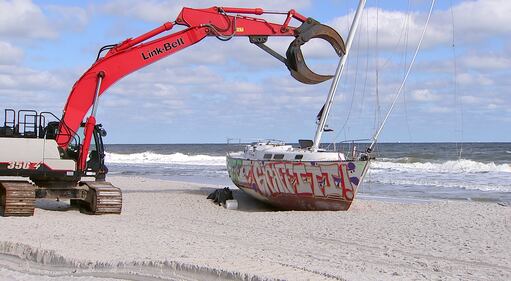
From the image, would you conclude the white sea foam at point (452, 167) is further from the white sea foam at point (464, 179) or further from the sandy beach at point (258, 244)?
the sandy beach at point (258, 244)

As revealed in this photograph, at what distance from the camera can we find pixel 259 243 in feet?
40.5

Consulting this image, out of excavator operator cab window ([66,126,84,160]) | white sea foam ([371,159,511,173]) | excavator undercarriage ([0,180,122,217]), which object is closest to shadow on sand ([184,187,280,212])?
excavator undercarriage ([0,180,122,217])

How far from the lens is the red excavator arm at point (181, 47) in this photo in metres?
16.3

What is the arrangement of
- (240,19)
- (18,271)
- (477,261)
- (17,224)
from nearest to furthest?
(18,271)
(477,261)
(17,224)
(240,19)

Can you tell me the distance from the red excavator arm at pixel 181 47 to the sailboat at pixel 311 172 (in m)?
1.16

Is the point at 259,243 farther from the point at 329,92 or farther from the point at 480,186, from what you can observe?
the point at 480,186

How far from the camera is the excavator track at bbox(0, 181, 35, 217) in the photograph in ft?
48.1

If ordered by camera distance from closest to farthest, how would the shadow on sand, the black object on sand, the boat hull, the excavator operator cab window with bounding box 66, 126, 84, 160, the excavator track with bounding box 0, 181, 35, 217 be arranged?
the excavator track with bounding box 0, 181, 35, 217, the excavator operator cab window with bounding box 66, 126, 84, 160, the boat hull, the shadow on sand, the black object on sand

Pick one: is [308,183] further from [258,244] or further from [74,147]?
[74,147]

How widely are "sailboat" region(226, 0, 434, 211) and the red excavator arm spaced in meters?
1.16

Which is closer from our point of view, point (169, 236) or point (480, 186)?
point (169, 236)

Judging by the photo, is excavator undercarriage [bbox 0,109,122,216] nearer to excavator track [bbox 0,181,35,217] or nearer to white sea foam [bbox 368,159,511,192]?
excavator track [bbox 0,181,35,217]

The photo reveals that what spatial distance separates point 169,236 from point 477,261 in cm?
525

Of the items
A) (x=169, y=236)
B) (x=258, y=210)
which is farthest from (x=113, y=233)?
(x=258, y=210)
